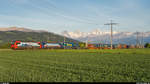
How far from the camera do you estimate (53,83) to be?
7230mm

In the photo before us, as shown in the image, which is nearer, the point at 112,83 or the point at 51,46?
the point at 112,83

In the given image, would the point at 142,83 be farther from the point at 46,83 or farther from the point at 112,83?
the point at 46,83

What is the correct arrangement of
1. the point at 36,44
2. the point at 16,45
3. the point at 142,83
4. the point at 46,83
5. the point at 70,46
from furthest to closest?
the point at 70,46 < the point at 36,44 < the point at 16,45 < the point at 46,83 < the point at 142,83

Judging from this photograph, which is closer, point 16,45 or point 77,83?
point 77,83

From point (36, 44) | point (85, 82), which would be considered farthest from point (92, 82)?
point (36, 44)

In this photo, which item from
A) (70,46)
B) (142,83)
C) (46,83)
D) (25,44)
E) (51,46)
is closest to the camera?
(142,83)

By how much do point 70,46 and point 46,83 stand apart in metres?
79.5

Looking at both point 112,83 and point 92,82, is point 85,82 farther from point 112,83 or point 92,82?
point 112,83

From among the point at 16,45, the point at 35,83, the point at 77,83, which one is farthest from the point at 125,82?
the point at 16,45

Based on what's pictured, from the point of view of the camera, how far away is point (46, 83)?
7.25 m

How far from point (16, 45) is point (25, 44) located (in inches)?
178

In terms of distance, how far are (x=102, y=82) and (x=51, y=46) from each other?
6781 centimetres

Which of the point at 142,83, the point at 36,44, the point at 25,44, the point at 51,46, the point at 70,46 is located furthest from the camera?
the point at 70,46

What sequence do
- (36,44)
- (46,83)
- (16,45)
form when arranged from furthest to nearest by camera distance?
(36,44), (16,45), (46,83)
